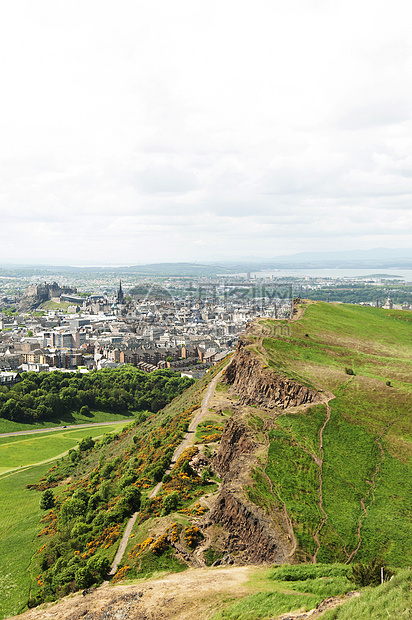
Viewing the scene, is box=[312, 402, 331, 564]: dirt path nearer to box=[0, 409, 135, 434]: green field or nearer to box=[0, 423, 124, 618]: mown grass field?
box=[0, 423, 124, 618]: mown grass field

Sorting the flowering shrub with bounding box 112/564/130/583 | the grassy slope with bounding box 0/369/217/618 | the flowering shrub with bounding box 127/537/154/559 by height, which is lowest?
the grassy slope with bounding box 0/369/217/618

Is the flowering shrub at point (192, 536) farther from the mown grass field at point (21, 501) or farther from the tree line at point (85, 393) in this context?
Answer: the tree line at point (85, 393)

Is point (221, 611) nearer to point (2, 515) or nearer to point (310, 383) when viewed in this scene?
point (310, 383)

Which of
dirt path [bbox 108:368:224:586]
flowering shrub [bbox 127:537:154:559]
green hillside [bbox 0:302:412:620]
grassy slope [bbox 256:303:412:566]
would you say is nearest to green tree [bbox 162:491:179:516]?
green hillside [bbox 0:302:412:620]

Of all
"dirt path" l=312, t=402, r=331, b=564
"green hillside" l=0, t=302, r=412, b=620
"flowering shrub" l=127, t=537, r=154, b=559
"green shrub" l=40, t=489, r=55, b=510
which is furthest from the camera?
"green shrub" l=40, t=489, r=55, b=510

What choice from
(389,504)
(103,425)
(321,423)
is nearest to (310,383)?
(321,423)

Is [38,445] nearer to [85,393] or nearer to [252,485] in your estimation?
[85,393]

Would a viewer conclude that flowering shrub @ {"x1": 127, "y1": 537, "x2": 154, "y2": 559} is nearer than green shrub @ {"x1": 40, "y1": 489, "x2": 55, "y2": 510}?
Yes
